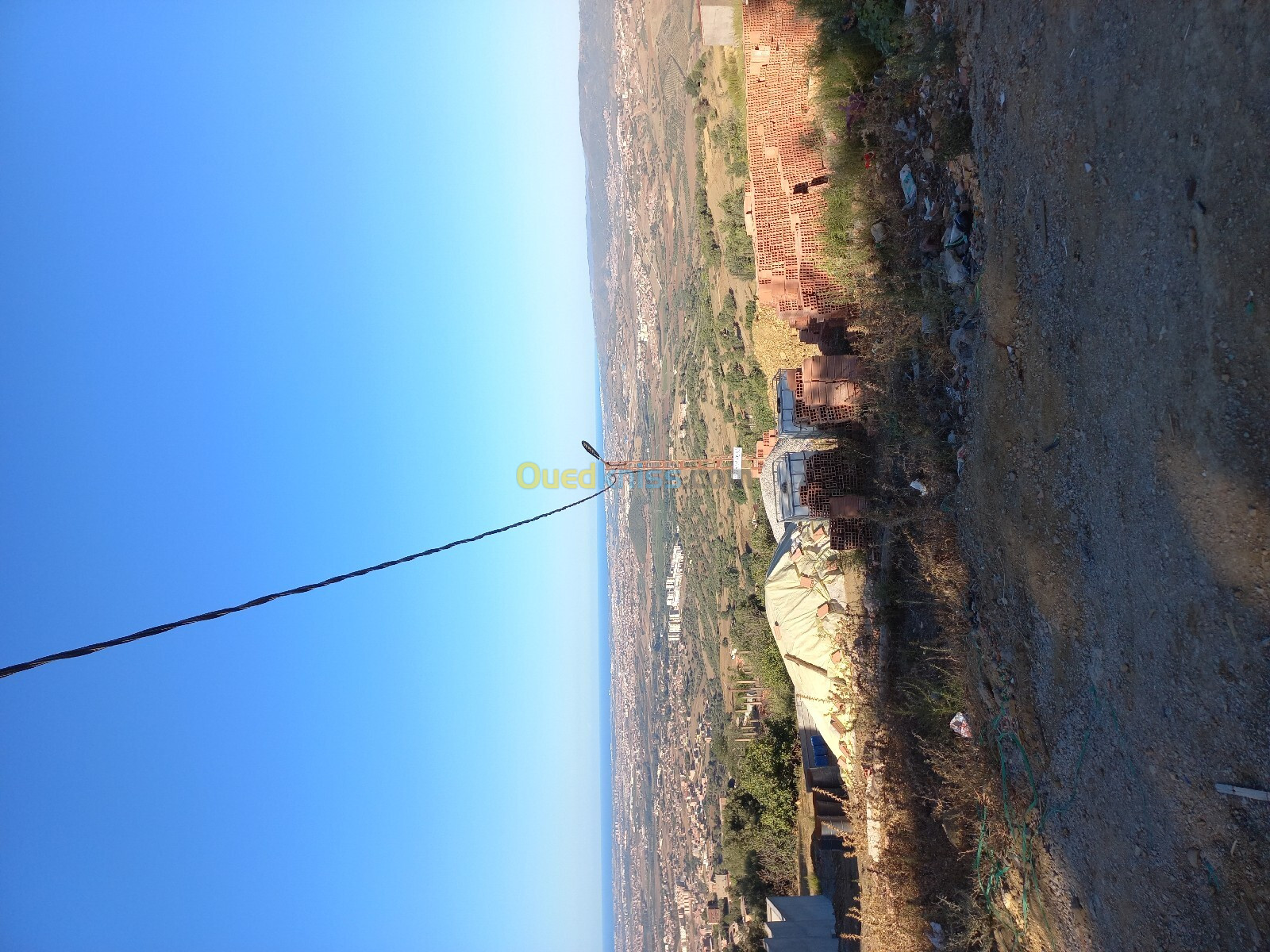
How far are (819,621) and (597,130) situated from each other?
69020 millimetres

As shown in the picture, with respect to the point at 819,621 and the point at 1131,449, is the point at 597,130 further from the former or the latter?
the point at 1131,449

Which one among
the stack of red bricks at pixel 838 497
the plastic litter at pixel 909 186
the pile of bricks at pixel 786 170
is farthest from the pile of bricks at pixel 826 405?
the plastic litter at pixel 909 186

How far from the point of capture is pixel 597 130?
220 feet

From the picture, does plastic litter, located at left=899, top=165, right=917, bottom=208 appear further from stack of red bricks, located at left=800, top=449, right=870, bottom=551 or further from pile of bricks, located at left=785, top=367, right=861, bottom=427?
stack of red bricks, located at left=800, top=449, right=870, bottom=551

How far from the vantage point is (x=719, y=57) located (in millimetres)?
17359

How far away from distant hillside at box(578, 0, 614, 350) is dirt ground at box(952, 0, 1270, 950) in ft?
180

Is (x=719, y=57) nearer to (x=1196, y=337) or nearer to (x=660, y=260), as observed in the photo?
(x=660, y=260)

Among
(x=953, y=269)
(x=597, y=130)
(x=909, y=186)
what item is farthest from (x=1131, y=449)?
(x=597, y=130)

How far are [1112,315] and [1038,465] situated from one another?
1.20 m

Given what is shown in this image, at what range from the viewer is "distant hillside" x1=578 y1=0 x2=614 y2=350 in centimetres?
6047

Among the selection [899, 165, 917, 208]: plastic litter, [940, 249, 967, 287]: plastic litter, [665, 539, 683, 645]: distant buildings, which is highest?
[899, 165, 917, 208]: plastic litter

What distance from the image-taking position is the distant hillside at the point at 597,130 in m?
60.5

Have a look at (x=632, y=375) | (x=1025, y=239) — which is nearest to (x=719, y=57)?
(x=1025, y=239)

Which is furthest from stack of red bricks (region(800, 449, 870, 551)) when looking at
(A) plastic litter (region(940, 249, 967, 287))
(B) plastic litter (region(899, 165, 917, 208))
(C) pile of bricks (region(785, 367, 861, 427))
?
(B) plastic litter (region(899, 165, 917, 208))
